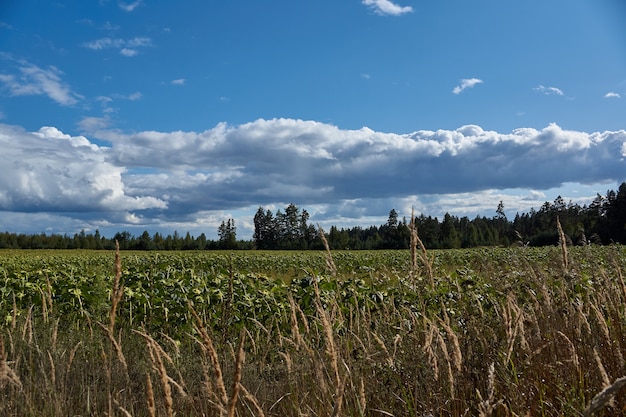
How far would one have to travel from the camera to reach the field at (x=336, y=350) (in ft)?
7.13

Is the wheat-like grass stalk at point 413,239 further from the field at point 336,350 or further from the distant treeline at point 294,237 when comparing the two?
the distant treeline at point 294,237

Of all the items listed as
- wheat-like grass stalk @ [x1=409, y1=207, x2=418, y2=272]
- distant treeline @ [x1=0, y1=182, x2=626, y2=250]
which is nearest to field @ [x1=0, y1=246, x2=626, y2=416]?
wheat-like grass stalk @ [x1=409, y1=207, x2=418, y2=272]

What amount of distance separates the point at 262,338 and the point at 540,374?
464cm

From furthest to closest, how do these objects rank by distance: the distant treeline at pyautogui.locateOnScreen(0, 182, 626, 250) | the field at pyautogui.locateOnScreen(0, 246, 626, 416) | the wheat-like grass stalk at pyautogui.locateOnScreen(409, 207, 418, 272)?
the distant treeline at pyautogui.locateOnScreen(0, 182, 626, 250), the wheat-like grass stalk at pyautogui.locateOnScreen(409, 207, 418, 272), the field at pyautogui.locateOnScreen(0, 246, 626, 416)

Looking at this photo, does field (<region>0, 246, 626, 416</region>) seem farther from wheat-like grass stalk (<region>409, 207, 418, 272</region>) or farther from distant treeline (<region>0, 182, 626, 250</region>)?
distant treeline (<region>0, 182, 626, 250</region>)

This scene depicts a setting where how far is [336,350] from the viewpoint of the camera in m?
2.53

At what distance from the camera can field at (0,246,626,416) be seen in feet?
7.13

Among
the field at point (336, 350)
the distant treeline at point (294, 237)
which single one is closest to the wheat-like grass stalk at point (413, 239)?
the field at point (336, 350)

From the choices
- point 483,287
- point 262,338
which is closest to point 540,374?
point 262,338

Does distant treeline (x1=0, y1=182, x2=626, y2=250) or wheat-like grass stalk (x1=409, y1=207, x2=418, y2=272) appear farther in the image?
distant treeline (x1=0, y1=182, x2=626, y2=250)

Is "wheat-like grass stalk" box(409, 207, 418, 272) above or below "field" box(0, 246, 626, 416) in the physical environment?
above

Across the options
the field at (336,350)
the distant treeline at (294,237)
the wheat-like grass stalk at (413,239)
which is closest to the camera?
the field at (336,350)

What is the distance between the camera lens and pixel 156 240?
86.6 m

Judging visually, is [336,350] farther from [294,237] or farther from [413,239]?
[294,237]
